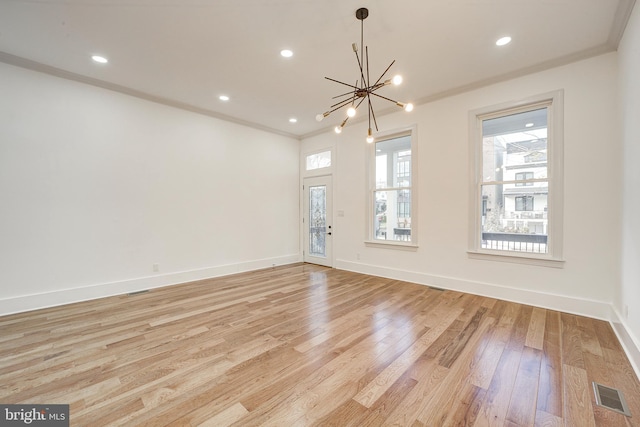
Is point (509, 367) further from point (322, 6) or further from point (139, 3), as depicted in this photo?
point (139, 3)

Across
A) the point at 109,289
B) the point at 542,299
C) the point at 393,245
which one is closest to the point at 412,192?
the point at 393,245

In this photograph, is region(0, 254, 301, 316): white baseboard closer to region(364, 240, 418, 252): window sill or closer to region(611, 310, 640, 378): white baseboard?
region(364, 240, 418, 252): window sill

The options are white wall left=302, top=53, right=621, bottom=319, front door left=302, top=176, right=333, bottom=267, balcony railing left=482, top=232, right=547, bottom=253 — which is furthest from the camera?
front door left=302, top=176, right=333, bottom=267

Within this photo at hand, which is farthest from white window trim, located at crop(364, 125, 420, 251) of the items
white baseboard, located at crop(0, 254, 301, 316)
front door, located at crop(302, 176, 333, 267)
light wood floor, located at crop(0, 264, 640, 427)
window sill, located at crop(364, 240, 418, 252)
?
white baseboard, located at crop(0, 254, 301, 316)

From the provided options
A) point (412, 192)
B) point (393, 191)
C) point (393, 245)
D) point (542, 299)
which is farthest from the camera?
point (393, 191)

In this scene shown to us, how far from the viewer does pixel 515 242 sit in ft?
12.6

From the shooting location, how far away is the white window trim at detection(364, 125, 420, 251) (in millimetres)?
4699

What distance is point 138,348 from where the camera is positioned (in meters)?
2.52

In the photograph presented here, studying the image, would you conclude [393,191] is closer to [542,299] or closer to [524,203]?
[524,203]

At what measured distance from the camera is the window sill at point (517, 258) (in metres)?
3.47

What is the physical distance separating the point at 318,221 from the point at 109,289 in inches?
165
